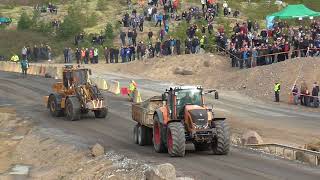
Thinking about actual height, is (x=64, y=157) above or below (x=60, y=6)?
below

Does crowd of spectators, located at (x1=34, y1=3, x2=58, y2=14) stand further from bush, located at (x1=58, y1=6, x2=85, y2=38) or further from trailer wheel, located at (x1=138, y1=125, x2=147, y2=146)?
trailer wheel, located at (x1=138, y1=125, x2=147, y2=146)

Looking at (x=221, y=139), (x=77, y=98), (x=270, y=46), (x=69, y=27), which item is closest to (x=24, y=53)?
(x=69, y=27)

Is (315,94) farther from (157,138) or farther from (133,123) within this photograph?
(157,138)

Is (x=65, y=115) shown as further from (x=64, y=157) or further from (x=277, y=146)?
(x=277, y=146)

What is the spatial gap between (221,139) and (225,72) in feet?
88.9

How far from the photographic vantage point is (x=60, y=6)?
2977 inches

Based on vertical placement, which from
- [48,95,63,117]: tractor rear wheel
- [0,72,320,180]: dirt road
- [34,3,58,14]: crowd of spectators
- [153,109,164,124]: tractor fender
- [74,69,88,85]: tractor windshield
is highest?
[34,3,58,14]: crowd of spectators

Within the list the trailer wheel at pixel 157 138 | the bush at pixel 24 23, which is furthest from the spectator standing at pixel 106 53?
the trailer wheel at pixel 157 138

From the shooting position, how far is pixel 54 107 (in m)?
34.3

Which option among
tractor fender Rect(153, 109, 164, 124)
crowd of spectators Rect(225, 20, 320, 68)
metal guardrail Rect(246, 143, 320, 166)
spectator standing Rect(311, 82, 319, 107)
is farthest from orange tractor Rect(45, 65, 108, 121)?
crowd of spectators Rect(225, 20, 320, 68)

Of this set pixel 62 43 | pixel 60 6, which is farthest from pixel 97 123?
pixel 60 6

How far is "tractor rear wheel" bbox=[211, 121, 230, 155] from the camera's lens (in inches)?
848

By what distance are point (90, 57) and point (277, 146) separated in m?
35.8

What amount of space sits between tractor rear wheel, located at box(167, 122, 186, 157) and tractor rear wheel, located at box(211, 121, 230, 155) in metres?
1.18
